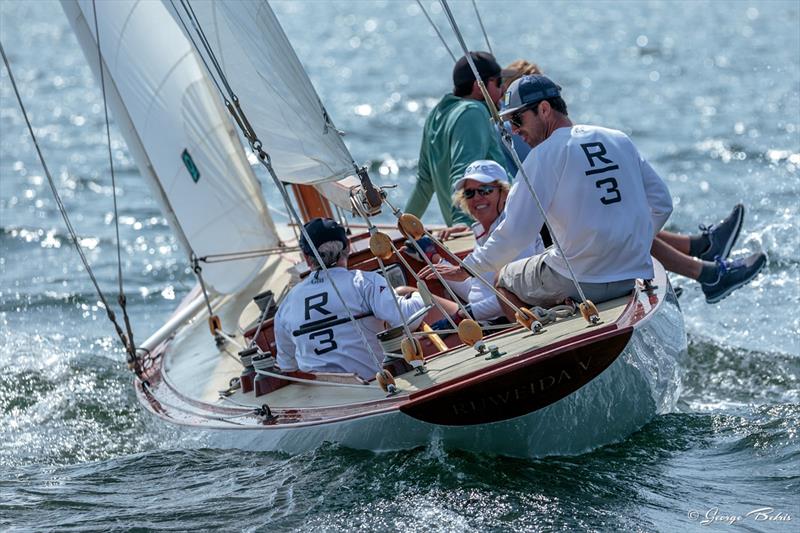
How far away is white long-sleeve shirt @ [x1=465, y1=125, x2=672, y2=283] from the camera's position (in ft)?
17.3

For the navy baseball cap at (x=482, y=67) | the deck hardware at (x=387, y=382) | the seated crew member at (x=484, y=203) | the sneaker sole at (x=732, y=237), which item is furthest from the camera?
the navy baseball cap at (x=482, y=67)

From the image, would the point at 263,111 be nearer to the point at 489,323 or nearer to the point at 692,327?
the point at 489,323

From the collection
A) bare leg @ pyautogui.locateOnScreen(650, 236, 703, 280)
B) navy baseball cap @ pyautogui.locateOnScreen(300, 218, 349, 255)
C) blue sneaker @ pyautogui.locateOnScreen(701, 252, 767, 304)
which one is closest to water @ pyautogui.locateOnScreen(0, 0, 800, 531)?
blue sneaker @ pyautogui.locateOnScreen(701, 252, 767, 304)

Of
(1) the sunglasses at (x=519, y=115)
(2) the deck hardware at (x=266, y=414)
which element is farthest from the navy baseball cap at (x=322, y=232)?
(1) the sunglasses at (x=519, y=115)

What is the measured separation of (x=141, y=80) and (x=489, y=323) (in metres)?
2.96

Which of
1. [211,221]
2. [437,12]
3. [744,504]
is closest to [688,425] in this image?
[744,504]

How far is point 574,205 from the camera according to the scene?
5.32 m

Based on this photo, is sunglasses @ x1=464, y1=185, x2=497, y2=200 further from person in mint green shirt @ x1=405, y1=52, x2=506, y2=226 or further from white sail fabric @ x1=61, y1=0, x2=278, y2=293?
white sail fabric @ x1=61, y1=0, x2=278, y2=293

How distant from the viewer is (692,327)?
8438 millimetres

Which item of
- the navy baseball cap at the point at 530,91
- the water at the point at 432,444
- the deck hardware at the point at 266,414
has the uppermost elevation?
the navy baseball cap at the point at 530,91

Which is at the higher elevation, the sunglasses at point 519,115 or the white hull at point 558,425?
the sunglasses at point 519,115

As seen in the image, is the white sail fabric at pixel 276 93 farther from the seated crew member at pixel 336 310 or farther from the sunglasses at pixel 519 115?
→ the sunglasses at pixel 519 115

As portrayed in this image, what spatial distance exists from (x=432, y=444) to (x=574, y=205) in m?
1.15

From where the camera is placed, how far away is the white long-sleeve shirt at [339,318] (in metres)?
5.55
